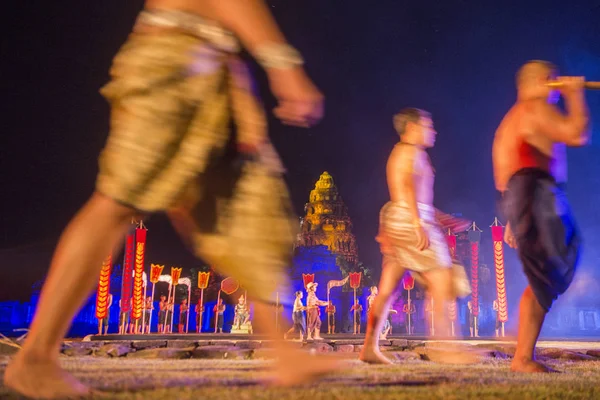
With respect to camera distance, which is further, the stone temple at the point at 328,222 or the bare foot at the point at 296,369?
the stone temple at the point at 328,222

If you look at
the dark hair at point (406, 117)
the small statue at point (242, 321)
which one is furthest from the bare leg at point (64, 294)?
the small statue at point (242, 321)

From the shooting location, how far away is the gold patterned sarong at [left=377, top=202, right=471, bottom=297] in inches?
138

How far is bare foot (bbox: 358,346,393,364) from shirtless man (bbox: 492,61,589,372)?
0.89m

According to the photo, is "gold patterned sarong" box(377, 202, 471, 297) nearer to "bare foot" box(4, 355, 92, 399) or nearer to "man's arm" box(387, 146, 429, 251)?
"man's arm" box(387, 146, 429, 251)

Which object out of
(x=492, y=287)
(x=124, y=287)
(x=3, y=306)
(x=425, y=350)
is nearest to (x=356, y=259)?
(x=492, y=287)

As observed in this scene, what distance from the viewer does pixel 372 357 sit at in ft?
11.2

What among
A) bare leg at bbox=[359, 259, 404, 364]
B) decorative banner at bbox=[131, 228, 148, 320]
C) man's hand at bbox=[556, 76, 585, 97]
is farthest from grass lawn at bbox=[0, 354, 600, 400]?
decorative banner at bbox=[131, 228, 148, 320]

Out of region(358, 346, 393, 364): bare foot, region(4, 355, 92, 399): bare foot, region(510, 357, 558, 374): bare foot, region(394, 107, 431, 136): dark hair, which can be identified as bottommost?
region(358, 346, 393, 364): bare foot

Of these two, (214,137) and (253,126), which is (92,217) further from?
(253,126)

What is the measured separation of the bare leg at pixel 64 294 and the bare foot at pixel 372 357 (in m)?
2.22

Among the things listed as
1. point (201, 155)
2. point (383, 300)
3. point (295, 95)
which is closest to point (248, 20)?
point (295, 95)

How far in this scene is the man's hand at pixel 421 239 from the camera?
3.48 metres

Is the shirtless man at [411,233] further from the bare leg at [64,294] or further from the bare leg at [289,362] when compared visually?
the bare leg at [64,294]

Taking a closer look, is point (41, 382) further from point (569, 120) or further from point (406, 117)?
point (406, 117)
